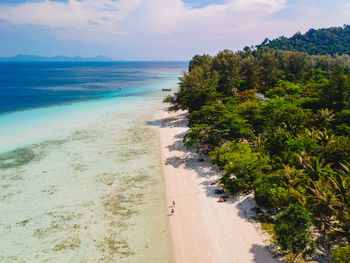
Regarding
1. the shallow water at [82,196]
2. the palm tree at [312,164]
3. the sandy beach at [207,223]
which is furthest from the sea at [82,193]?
the palm tree at [312,164]

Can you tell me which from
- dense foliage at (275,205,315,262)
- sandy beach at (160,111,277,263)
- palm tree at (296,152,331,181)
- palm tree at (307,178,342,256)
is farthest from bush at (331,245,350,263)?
palm tree at (296,152,331,181)

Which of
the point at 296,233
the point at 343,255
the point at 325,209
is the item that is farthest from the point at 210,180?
the point at 343,255

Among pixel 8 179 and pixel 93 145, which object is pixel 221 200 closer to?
pixel 93 145

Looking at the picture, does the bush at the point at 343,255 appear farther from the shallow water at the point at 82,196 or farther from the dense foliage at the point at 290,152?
the shallow water at the point at 82,196

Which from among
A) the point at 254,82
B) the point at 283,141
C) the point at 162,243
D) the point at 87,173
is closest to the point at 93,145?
the point at 87,173

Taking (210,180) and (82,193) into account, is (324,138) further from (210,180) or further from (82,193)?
(82,193)

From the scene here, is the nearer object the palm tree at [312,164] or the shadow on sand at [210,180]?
the shadow on sand at [210,180]

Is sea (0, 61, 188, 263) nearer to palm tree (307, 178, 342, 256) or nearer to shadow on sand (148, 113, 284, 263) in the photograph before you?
shadow on sand (148, 113, 284, 263)
